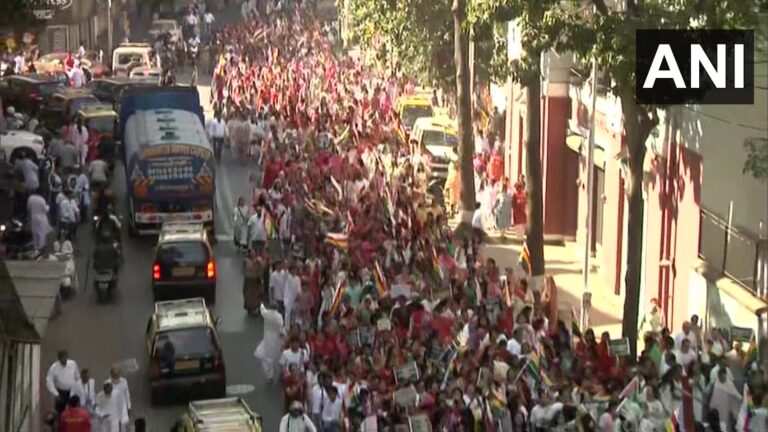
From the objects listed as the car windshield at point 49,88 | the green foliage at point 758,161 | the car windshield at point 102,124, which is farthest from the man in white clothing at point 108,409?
the car windshield at point 49,88

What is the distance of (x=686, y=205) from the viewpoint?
2530 cm

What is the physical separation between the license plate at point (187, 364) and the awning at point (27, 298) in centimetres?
208

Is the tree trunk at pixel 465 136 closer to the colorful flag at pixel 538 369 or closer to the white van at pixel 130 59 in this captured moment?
the colorful flag at pixel 538 369

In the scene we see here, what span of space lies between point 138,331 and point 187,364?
4563 millimetres

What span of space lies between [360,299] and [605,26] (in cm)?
573

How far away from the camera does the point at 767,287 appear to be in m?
21.5

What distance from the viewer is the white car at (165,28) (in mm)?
68000

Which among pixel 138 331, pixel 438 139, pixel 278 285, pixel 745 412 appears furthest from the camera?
pixel 438 139

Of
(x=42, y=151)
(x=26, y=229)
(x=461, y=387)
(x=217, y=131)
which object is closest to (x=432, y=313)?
(x=461, y=387)

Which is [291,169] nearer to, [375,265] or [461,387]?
[375,265]

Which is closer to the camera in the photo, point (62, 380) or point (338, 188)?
point (62, 380)

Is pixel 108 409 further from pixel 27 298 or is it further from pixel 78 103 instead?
pixel 78 103

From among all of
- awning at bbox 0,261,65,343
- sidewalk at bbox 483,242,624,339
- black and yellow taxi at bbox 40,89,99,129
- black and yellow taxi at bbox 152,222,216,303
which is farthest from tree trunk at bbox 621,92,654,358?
black and yellow taxi at bbox 40,89,99,129

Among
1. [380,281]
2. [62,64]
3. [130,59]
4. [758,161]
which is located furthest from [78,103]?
[758,161]
